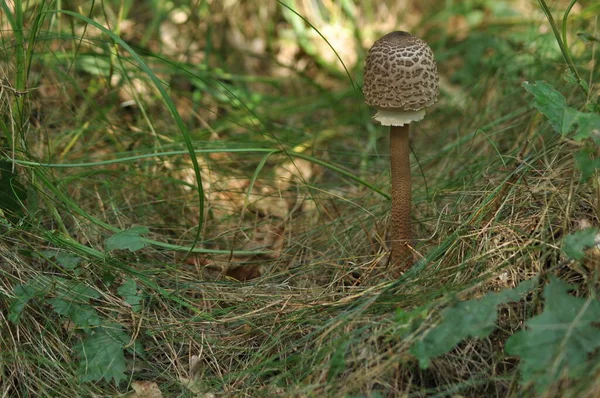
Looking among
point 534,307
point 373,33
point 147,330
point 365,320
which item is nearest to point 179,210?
point 147,330

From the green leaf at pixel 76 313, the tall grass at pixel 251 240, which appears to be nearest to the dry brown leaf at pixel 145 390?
the tall grass at pixel 251 240

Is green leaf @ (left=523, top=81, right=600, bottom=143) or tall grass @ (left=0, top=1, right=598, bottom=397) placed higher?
green leaf @ (left=523, top=81, right=600, bottom=143)

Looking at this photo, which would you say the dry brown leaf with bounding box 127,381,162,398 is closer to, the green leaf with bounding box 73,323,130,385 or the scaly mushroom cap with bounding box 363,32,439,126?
the green leaf with bounding box 73,323,130,385

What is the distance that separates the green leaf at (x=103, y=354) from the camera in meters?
2.12

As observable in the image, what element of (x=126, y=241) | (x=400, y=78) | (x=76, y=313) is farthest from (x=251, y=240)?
(x=400, y=78)

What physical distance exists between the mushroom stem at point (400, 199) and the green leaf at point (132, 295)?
3.28ft

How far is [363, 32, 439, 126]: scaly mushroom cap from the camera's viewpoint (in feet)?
7.06

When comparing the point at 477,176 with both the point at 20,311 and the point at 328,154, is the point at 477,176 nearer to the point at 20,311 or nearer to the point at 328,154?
the point at 328,154

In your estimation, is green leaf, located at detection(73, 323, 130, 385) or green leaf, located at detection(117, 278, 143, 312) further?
green leaf, located at detection(117, 278, 143, 312)

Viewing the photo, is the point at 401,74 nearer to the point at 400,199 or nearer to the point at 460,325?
the point at 400,199

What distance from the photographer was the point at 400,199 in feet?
8.05

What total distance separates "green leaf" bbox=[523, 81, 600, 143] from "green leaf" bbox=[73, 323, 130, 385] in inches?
65.9

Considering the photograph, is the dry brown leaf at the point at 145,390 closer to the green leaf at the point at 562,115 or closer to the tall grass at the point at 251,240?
the tall grass at the point at 251,240

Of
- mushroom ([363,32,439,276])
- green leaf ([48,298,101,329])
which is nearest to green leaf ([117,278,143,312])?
green leaf ([48,298,101,329])
